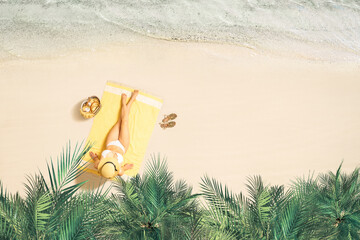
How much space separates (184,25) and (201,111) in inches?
69.6

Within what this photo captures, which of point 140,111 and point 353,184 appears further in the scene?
point 140,111

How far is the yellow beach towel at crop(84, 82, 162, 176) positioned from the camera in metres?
5.62

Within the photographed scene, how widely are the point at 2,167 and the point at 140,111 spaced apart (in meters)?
2.68

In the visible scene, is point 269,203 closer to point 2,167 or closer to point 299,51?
point 299,51

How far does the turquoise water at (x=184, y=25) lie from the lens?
599 centimetres

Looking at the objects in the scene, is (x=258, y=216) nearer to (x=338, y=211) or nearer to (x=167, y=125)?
(x=338, y=211)

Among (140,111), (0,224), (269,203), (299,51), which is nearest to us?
(0,224)

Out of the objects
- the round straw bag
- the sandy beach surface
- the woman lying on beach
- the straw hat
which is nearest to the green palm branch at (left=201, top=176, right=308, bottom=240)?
the straw hat

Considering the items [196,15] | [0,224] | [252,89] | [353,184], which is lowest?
[0,224]

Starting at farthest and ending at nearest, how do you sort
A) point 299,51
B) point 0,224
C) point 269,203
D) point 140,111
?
point 299,51 → point 140,111 → point 269,203 → point 0,224

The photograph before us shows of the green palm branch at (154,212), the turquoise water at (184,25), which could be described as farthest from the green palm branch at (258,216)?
the turquoise water at (184,25)

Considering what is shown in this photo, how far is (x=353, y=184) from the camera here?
A: 11.8 feet

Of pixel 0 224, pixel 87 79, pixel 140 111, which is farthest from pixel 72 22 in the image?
pixel 0 224

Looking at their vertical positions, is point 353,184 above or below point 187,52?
below
